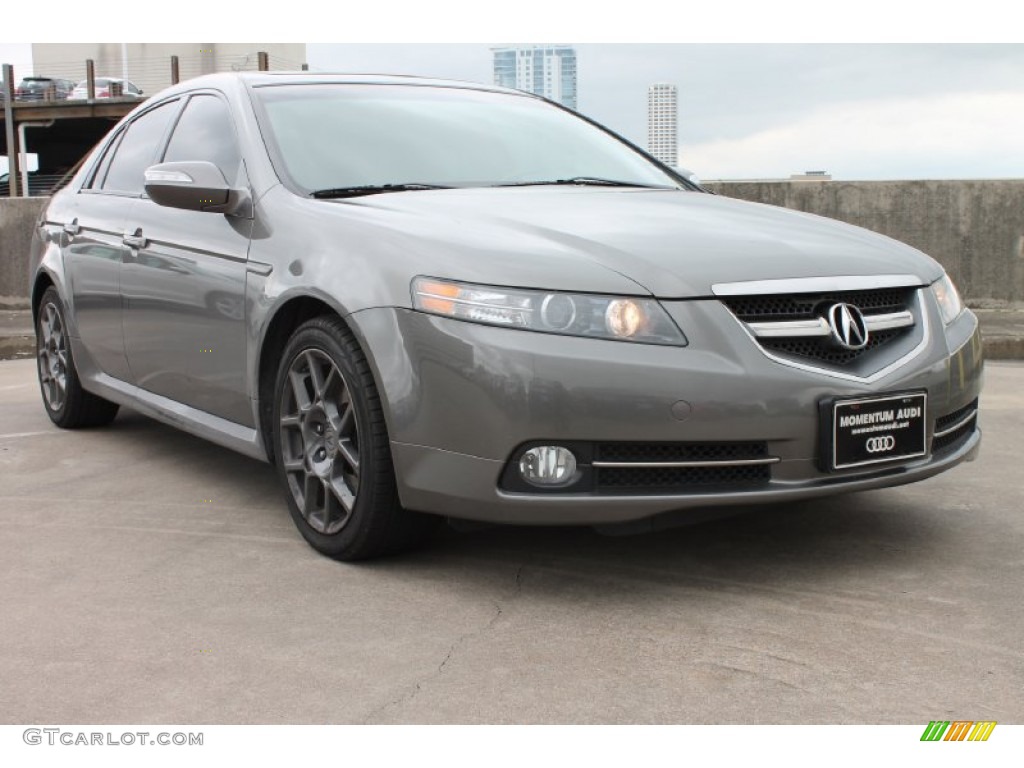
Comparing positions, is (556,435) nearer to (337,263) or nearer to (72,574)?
(337,263)

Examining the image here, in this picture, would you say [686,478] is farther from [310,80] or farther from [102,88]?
[102,88]

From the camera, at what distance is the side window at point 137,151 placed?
5141 mm

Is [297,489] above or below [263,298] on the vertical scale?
below

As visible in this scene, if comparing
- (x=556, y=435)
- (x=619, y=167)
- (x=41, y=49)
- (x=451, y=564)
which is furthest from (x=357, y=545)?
(x=41, y=49)

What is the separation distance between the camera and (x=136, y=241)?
15.7ft

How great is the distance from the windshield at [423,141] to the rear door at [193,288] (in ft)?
0.79

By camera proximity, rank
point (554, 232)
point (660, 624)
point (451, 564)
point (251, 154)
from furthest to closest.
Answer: point (251, 154) → point (451, 564) → point (554, 232) → point (660, 624)

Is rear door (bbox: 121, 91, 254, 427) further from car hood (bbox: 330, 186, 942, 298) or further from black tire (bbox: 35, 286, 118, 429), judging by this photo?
black tire (bbox: 35, 286, 118, 429)

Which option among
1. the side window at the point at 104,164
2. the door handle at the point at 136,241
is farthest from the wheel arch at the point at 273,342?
the side window at the point at 104,164

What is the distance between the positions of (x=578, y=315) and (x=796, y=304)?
60 cm

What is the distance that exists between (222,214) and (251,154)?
223 mm

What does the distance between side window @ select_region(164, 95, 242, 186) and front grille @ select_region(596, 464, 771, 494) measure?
1797 millimetres

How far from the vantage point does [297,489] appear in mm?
3875
